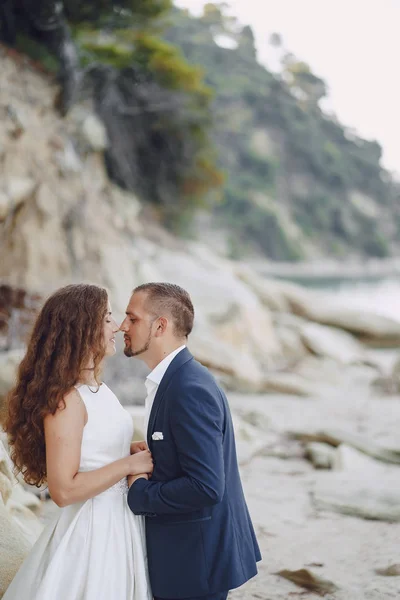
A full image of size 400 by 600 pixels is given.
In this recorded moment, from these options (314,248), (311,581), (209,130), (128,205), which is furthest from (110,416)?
(314,248)

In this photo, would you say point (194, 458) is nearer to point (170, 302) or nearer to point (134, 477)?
point (134, 477)

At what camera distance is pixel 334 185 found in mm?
61250

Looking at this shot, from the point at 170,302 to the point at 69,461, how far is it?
59 centimetres

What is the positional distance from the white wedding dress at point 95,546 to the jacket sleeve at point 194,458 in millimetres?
160

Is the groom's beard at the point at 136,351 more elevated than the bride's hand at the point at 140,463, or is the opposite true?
the groom's beard at the point at 136,351

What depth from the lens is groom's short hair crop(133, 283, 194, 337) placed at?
2203 mm

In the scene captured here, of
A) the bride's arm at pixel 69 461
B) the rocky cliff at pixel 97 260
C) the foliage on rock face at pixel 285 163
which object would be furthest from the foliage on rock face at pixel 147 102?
the foliage on rock face at pixel 285 163

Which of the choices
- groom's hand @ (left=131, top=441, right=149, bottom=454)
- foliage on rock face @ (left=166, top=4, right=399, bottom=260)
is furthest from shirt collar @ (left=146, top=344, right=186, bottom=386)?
foliage on rock face @ (left=166, top=4, right=399, bottom=260)

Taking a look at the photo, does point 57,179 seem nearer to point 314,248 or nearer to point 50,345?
point 50,345

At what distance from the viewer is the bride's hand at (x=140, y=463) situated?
215cm

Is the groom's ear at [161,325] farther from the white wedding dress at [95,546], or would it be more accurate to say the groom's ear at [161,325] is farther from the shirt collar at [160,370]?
the white wedding dress at [95,546]

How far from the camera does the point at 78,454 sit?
209cm

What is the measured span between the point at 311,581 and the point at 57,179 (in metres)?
10.2

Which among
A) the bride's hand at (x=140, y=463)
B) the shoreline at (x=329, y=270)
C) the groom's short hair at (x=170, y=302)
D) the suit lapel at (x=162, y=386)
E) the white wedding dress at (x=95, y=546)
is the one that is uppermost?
the shoreline at (x=329, y=270)
